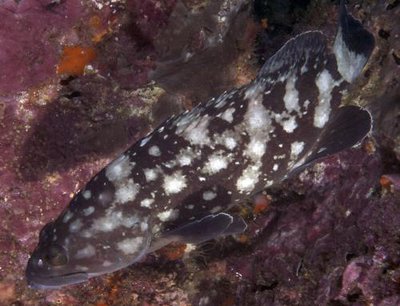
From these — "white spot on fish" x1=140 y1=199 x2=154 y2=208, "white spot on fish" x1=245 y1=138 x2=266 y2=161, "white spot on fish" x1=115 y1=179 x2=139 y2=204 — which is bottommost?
"white spot on fish" x1=140 y1=199 x2=154 y2=208

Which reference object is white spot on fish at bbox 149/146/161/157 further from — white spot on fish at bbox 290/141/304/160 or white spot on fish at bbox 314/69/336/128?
white spot on fish at bbox 314/69/336/128

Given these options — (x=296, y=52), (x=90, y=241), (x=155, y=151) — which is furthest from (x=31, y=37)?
(x=296, y=52)

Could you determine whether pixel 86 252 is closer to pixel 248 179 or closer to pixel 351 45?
pixel 248 179

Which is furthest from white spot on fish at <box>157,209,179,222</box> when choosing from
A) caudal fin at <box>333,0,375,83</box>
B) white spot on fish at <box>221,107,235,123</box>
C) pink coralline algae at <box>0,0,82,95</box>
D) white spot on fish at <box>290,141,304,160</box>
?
pink coralline algae at <box>0,0,82,95</box>

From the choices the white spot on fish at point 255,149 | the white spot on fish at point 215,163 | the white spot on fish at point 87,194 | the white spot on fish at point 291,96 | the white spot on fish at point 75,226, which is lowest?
the white spot on fish at point 75,226

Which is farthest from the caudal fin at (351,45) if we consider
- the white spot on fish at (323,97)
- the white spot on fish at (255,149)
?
the white spot on fish at (255,149)

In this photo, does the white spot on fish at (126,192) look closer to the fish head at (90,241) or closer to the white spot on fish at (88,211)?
the fish head at (90,241)
